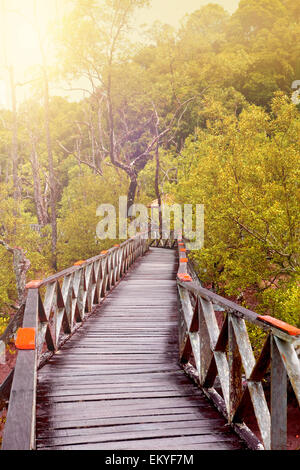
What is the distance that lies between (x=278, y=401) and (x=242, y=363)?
1.98 feet

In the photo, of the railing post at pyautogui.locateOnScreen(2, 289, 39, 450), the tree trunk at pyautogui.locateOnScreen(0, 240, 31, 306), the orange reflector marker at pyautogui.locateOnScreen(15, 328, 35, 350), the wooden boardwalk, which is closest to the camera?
the railing post at pyautogui.locateOnScreen(2, 289, 39, 450)

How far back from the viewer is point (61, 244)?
19.6 metres

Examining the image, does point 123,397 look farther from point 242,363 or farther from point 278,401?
point 278,401

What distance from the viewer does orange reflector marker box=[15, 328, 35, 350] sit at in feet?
9.23

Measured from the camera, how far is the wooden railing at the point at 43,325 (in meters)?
2.11

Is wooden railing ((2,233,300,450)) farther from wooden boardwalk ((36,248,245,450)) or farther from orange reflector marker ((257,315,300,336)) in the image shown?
wooden boardwalk ((36,248,245,450))

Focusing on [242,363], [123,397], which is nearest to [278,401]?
[242,363]

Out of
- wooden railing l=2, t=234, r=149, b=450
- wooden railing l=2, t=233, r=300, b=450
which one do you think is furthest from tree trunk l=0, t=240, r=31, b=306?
wooden railing l=2, t=233, r=300, b=450

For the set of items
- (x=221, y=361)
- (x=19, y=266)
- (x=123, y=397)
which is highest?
(x=221, y=361)

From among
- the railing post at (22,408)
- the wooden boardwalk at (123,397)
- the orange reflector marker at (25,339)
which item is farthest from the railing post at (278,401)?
the orange reflector marker at (25,339)

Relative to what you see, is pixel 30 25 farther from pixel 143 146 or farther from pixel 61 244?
pixel 143 146

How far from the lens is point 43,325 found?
13.9 ft

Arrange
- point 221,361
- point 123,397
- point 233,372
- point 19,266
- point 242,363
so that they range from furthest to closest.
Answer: point 19,266 < point 123,397 < point 221,361 < point 233,372 < point 242,363
